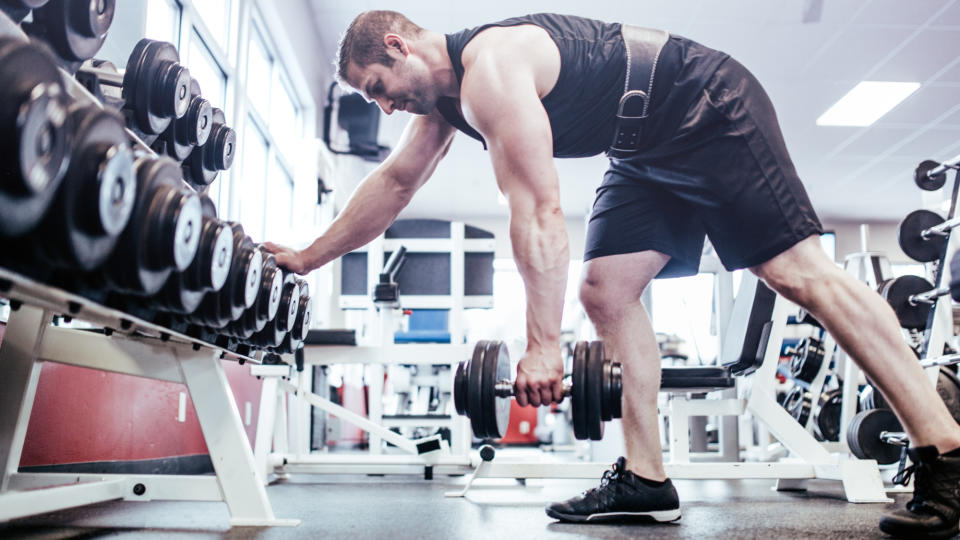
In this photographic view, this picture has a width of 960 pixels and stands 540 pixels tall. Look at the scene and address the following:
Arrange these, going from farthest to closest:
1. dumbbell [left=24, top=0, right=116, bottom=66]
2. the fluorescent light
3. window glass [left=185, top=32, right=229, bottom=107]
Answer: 1. the fluorescent light
2. window glass [left=185, top=32, right=229, bottom=107]
3. dumbbell [left=24, top=0, right=116, bottom=66]

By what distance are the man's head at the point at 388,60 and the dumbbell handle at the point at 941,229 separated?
1.60m

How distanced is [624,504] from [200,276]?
0.91 metres

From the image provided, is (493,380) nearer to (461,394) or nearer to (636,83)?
(461,394)

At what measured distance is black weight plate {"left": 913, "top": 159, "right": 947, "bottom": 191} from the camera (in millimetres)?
2336

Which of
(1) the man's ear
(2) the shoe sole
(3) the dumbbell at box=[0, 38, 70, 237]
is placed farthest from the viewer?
(2) the shoe sole

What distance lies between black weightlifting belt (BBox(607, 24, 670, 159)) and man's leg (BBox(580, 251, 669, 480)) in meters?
0.26

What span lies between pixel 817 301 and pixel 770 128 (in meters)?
0.32

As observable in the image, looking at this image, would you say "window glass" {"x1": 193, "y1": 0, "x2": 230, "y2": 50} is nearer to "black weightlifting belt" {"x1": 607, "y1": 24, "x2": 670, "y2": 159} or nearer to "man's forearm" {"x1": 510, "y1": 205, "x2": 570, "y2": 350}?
"black weightlifting belt" {"x1": 607, "y1": 24, "x2": 670, "y2": 159}

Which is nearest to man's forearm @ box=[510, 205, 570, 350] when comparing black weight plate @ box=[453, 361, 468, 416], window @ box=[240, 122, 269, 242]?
black weight plate @ box=[453, 361, 468, 416]

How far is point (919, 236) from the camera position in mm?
2367

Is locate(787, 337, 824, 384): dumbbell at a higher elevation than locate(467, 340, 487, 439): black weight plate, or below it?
higher

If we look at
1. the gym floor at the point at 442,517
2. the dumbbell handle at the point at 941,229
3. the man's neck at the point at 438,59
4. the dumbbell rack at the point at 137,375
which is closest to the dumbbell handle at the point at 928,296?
the dumbbell handle at the point at 941,229

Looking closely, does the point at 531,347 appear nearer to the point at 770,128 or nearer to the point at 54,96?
the point at 770,128

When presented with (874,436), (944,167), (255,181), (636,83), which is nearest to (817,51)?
(944,167)
